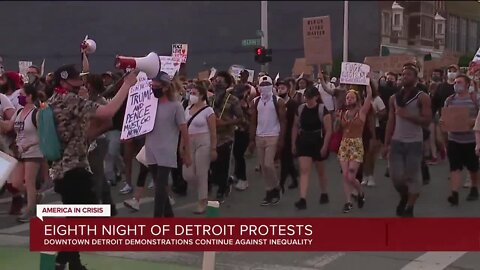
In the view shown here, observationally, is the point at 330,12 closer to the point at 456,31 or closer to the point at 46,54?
the point at 456,31

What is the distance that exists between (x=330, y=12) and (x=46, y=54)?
19.7 ft

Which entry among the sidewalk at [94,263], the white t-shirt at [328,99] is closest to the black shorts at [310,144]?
the white t-shirt at [328,99]

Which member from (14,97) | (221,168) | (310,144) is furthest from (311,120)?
(14,97)

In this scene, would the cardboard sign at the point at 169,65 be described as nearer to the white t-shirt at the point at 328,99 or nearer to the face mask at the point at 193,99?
the face mask at the point at 193,99

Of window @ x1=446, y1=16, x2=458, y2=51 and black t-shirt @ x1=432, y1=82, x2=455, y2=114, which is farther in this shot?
black t-shirt @ x1=432, y1=82, x2=455, y2=114

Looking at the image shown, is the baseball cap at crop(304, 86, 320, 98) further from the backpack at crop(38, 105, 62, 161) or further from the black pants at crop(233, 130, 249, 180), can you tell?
the backpack at crop(38, 105, 62, 161)

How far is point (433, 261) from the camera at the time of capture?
6719mm

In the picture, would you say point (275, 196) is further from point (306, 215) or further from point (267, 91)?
point (267, 91)

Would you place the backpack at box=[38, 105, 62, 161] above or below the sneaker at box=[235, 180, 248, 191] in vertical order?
above

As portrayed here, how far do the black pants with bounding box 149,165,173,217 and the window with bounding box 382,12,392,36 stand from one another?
2528 mm

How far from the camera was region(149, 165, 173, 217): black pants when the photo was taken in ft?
23.5

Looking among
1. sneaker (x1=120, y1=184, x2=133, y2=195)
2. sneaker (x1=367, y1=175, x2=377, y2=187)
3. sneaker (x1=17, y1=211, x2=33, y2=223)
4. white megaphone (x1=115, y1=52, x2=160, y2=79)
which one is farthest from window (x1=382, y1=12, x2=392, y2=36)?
sneaker (x1=120, y1=184, x2=133, y2=195)

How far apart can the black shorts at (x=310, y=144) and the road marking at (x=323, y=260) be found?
2356mm

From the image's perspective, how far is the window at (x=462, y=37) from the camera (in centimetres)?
705
